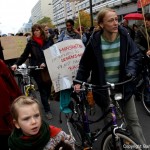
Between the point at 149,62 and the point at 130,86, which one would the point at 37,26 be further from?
the point at 130,86

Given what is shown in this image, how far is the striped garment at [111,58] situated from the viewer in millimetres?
3590

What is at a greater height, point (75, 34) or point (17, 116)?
point (75, 34)

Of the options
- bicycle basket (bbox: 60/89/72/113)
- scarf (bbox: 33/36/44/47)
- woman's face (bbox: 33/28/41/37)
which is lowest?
bicycle basket (bbox: 60/89/72/113)

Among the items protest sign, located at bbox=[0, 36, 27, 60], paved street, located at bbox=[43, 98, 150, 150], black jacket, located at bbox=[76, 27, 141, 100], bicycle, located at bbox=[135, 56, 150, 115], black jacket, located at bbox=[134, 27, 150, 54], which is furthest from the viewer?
protest sign, located at bbox=[0, 36, 27, 60]

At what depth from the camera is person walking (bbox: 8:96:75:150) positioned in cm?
220

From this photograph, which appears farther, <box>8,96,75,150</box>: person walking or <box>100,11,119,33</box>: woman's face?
<box>100,11,119,33</box>: woman's face

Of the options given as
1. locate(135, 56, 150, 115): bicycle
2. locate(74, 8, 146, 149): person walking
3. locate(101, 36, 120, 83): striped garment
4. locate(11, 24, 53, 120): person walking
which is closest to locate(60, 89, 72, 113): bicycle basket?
locate(74, 8, 146, 149): person walking

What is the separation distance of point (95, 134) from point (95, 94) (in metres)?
0.50

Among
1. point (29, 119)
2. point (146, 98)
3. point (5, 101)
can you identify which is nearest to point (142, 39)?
point (146, 98)

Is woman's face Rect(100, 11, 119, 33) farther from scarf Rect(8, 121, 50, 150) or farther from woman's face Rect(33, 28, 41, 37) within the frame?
woman's face Rect(33, 28, 41, 37)

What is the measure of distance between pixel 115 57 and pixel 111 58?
0.05 meters

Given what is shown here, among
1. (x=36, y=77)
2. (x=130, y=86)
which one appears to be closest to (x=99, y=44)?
(x=130, y=86)

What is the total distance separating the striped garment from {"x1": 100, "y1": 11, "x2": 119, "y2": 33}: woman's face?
12 centimetres

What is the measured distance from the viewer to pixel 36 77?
21.3 ft
